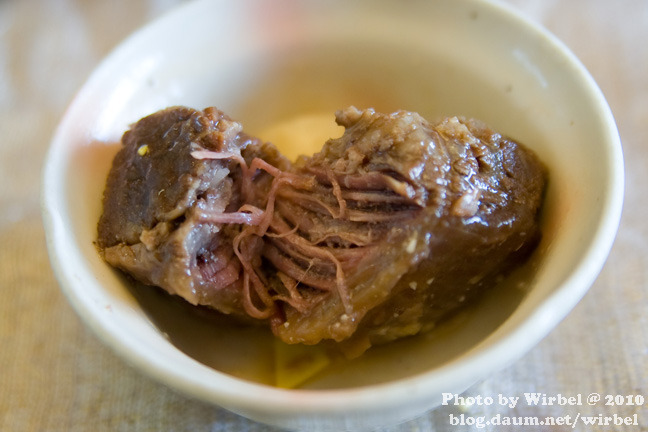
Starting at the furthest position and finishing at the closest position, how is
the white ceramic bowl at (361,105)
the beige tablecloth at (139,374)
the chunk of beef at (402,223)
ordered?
the beige tablecloth at (139,374)
the chunk of beef at (402,223)
the white ceramic bowl at (361,105)

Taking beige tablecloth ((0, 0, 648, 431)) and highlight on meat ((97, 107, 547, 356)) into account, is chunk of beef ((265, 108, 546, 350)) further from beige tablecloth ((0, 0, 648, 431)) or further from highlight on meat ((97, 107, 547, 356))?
beige tablecloth ((0, 0, 648, 431))

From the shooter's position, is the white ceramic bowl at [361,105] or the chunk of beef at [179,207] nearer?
the white ceramic bowl at [361,105]

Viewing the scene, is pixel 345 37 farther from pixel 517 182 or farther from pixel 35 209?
pixel 35 209

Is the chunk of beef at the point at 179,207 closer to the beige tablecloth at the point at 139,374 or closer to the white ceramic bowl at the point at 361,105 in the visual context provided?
the white ceramic bowl at the point at 361,105

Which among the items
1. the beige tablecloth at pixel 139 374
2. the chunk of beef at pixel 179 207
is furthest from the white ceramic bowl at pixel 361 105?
the beige tablecloth at pixel 139 374

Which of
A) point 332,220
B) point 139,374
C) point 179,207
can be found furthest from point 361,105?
point 139,374

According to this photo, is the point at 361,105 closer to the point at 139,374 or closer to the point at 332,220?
the point at 332,220
